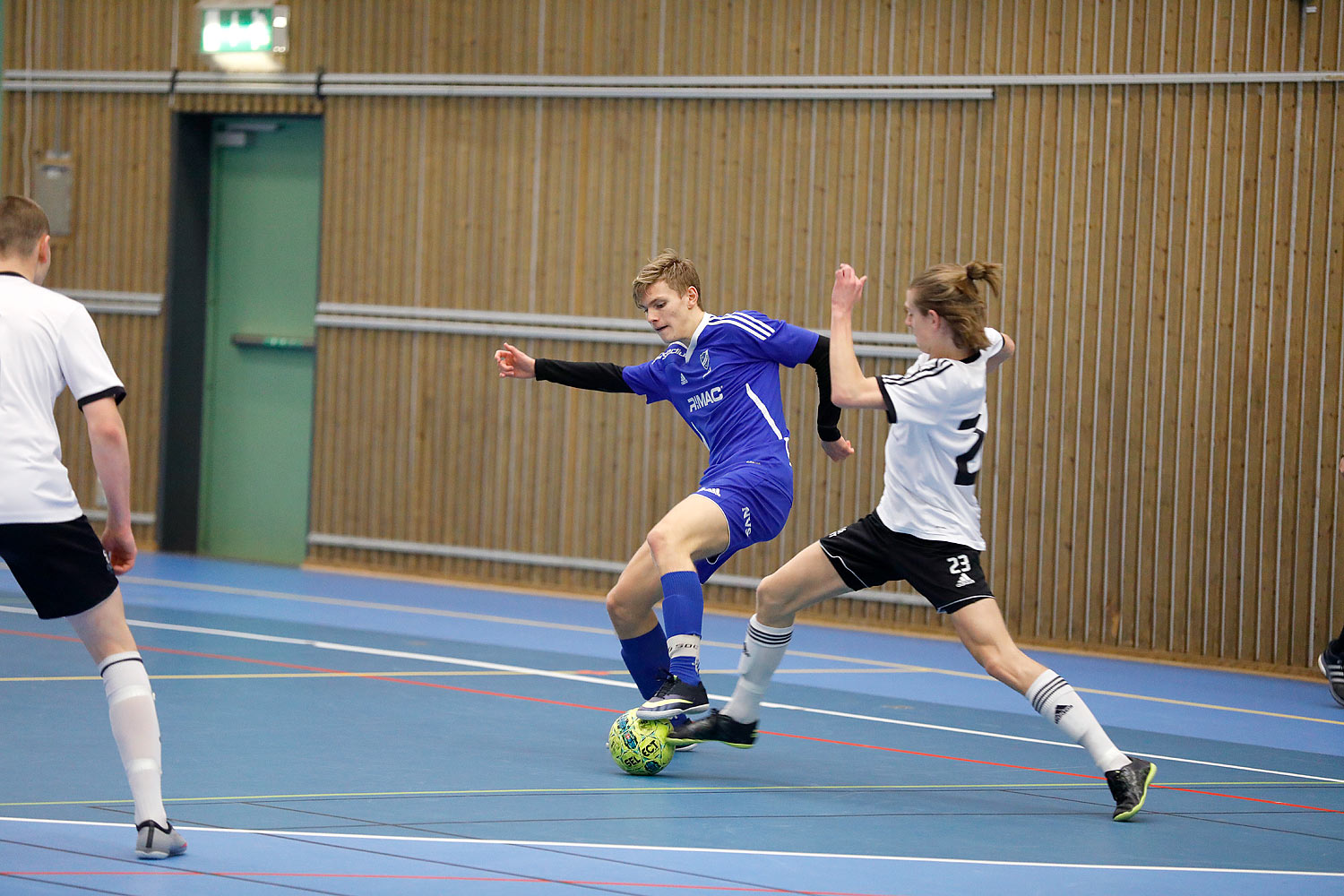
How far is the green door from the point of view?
14.0 metres

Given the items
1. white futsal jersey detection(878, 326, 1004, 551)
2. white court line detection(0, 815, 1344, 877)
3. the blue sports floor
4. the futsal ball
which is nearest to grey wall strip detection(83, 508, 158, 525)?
the blue sports floor

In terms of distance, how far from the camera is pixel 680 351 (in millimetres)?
6594

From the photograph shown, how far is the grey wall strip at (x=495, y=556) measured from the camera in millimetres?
12156

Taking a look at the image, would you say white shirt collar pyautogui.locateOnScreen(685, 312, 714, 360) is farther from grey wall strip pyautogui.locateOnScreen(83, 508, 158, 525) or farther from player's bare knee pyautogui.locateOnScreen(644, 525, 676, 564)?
grey wall strip pyautogui.locateOnScreen(83, 508, 158, 525)

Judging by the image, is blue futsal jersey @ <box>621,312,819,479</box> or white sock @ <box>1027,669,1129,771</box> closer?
white sock @ <box>1027,669,1129,771</box>

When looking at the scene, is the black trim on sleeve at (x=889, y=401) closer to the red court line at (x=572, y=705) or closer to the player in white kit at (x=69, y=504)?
the red court line at (x=572, y=705)

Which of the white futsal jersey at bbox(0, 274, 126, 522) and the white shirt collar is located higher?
the white shirt collar

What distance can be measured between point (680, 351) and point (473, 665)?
122 inches

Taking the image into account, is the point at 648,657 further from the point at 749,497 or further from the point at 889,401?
the point at 889,401

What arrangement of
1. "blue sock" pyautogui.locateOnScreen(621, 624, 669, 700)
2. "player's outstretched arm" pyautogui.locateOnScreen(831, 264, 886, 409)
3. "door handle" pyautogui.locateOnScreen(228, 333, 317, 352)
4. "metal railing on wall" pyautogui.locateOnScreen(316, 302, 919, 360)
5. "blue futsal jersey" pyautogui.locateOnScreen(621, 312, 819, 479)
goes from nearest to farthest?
"player's outstretched arm" pyautogui.locateOnScreen(831, 264, 886, 409), "blue futsal jersey" pyautogui.locateOnScreen(621, 312, 819, 479), "blue sock" pyautogui.locateOnScreen(621, 624, 669, 700), "metal railing on wall" pyautogui.locateOnScreen(316, 302, 919, 360), "door handle" pyautogui.locateOnScreen(228, 333, 317, 352)

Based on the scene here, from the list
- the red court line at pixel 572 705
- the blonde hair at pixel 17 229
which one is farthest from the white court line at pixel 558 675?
the blonde hair at pixel 17 229

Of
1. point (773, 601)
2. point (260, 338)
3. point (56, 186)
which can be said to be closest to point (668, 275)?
point (773, 601)

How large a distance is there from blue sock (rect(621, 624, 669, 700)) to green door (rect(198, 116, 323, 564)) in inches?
304

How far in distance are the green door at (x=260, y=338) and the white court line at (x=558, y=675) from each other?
3.84 meters
